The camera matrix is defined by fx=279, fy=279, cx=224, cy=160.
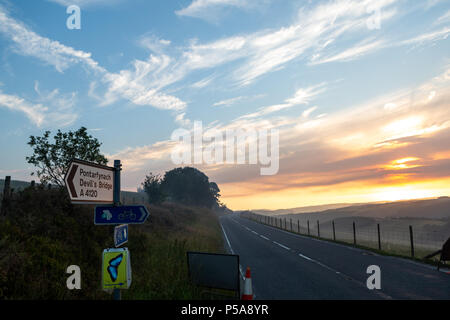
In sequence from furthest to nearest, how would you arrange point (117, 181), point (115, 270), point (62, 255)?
point (62, 255) → point (117, 181) → point (115, 270)

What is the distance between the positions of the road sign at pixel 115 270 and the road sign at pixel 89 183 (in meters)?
0.84

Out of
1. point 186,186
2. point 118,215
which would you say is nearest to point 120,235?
point 118,215

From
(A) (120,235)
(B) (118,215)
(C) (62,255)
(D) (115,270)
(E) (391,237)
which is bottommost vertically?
(E) (391,237)

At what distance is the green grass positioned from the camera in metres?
6.57

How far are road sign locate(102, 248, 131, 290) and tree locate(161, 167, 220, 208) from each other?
7364cm

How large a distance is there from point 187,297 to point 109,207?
350cm

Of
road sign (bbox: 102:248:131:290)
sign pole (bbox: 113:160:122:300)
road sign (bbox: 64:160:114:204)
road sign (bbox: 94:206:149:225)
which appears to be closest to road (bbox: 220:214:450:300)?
road sign (bbox: 102:248:131:290)

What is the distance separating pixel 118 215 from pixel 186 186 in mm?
75922

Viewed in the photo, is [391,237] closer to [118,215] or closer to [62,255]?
[62,255]

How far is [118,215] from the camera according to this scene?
444 cm

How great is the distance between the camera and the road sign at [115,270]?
4137 millimetres

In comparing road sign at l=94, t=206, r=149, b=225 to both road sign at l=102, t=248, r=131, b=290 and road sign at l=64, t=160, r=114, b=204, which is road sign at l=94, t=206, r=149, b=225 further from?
road sign at l=102, t=248, r=131, b=290
